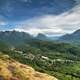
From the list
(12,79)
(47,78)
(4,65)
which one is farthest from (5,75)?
(47,78)

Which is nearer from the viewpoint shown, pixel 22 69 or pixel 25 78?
pixel 25 78

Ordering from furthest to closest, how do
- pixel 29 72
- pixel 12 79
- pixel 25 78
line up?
pixel 29 72
pixel 25 78
pixel 12 79

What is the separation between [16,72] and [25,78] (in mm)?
8103

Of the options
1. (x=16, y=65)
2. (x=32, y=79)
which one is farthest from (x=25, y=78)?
(x=16, y=65)

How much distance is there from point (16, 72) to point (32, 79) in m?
12.9

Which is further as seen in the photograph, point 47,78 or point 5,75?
point 47,78

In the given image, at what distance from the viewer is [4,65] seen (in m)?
194

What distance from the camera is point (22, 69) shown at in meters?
197

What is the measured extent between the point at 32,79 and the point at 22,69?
1500cm

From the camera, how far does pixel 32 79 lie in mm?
186000

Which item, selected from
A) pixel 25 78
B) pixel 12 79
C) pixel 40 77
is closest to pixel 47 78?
pixel 40 77

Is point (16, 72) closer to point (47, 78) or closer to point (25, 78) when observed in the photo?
point (25, 78)

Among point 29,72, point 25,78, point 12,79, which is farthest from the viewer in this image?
point 29,72

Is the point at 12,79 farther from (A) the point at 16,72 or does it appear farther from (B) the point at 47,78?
(B) the point at 47,78
